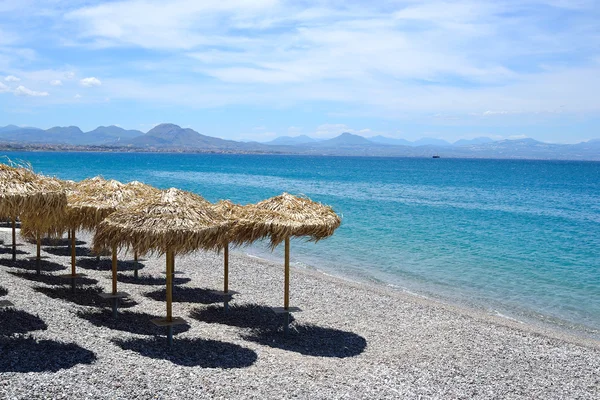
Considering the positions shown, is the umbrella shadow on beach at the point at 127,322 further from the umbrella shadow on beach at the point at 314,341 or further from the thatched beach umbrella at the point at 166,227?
the umbrella shadow on beach at the point at 314,341

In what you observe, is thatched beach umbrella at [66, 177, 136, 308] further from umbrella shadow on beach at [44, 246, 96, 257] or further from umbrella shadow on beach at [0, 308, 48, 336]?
umbrella shadow on beach at [44, 246, 96, 257]

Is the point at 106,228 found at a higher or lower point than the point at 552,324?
higher

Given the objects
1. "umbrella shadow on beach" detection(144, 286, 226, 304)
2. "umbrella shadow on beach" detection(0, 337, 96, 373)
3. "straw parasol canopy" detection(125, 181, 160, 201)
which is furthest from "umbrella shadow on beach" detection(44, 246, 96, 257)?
"umbrella shadow on beach" detection(0, 337, 96, 373)

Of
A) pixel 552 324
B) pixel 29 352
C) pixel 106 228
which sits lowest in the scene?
pixel 552 324

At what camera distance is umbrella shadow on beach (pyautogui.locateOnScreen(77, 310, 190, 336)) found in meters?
9.21

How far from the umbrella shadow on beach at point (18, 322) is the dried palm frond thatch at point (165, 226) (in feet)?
5.23

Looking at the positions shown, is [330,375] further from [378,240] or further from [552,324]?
[378,240]

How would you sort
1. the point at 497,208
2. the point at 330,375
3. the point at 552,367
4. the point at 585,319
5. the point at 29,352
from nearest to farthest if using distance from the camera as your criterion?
the point at 29,352 < the point at 330,375 < the point at 552,367 < the point at 585,319 < the point at 497,208

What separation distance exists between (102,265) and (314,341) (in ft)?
25.5

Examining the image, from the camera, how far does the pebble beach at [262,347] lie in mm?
6770

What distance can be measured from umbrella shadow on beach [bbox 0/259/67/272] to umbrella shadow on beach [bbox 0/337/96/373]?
6.43m

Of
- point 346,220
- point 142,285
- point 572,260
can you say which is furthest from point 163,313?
point 346,220

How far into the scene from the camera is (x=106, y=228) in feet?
26.5

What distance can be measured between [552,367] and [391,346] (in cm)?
266
